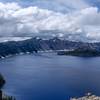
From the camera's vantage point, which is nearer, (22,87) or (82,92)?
(82,92)

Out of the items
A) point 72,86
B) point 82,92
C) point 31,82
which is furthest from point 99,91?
point 31,82

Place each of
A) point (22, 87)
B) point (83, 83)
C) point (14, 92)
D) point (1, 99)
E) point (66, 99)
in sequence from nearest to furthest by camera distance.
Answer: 1. point (1, 99)
2. point (66, 99)
3. point (14, 92)
4. point (22, 87)
5. point (83, 83)

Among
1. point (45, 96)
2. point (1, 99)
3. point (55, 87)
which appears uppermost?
point (55, 87)

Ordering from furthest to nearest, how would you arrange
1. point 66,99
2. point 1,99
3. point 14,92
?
point 14,92 < point 66,99 < point 1,99

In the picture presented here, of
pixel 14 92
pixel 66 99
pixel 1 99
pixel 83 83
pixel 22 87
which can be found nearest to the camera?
pixel 1 99

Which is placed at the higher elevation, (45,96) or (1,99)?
(45,96)

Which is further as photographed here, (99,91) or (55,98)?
(99,91)

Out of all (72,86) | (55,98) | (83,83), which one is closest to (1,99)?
(55,98)

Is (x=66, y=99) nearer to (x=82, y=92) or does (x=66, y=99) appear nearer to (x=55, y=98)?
(x=55, y=98)

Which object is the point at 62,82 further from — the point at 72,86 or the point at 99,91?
the point at 99,91

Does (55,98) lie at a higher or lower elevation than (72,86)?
lower
